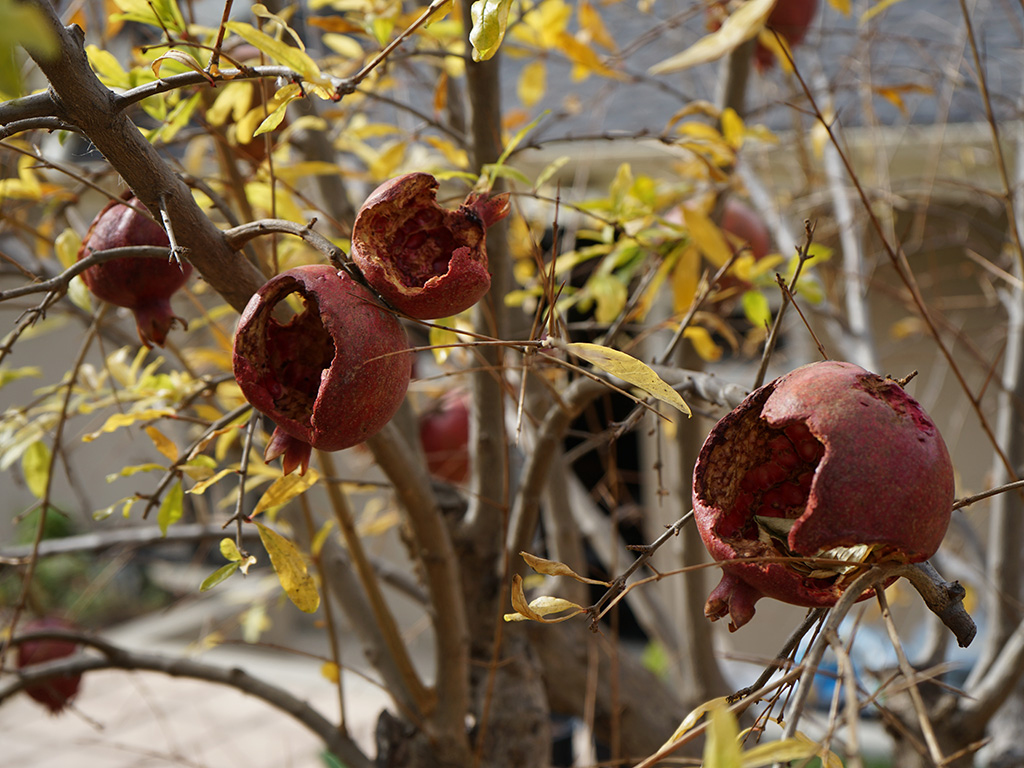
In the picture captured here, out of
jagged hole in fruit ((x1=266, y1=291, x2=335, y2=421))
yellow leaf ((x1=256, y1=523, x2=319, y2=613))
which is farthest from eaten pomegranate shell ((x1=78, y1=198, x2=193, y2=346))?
yellow leaf ((x1=256, y1=523, x2=319, y2=613))

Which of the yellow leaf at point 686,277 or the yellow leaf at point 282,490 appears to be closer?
the yellow leaf at point 282,490

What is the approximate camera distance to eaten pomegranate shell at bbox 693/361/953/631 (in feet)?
1.49

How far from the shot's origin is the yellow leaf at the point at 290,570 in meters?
0.63

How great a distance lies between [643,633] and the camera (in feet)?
16.7

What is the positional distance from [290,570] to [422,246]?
0.83 ft

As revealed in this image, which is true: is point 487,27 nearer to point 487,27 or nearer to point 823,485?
point 487,27

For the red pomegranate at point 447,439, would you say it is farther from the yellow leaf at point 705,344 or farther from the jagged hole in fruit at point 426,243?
the jagged hole in fruit at point 426,243

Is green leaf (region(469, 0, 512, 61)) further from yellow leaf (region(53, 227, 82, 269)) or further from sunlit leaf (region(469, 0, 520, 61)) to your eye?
yellow leaf (region(53, 227, 82, 269))

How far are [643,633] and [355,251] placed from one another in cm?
486

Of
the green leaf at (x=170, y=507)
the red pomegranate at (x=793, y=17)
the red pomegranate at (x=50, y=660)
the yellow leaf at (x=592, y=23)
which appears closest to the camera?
the green leaf at (x=170, y=507)

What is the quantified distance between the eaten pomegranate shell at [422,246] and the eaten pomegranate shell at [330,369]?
0.02 m

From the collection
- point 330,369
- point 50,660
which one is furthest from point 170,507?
point 50,660

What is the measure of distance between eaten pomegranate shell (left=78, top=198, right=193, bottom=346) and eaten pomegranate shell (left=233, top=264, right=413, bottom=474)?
0.43ft

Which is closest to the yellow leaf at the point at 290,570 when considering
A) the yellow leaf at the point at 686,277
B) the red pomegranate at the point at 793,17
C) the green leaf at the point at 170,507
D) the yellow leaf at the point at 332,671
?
the green leaf at the point at 170,507
